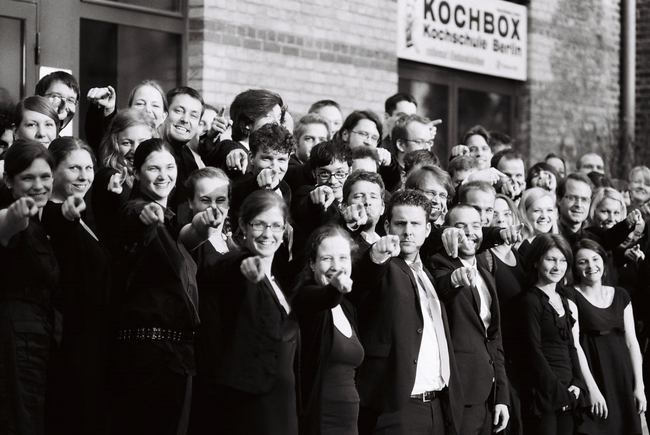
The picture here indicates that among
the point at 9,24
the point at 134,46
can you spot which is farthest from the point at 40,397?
the point at 134,46

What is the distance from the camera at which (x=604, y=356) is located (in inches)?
283

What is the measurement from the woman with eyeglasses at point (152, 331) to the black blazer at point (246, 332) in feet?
0.51

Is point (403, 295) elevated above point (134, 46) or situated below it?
below

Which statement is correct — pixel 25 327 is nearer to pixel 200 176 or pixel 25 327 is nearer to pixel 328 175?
pixel 200 176

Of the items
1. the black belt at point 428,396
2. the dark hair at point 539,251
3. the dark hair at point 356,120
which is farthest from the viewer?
the dark hair at point 356,120

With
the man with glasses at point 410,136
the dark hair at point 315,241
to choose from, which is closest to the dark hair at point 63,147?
the dark hair at point 315,241

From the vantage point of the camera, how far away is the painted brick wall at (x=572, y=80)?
12.2 meters

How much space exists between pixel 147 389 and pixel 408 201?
66.9 inches

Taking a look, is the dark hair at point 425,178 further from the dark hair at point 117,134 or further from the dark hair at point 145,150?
the dark hair at point 145,150

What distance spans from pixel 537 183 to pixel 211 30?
9.32 ft

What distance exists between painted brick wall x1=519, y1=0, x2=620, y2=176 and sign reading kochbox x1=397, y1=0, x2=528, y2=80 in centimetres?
28

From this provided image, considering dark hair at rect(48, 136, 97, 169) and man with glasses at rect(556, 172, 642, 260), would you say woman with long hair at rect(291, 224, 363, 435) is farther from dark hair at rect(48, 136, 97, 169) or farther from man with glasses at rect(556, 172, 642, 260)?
man with glasses at rect(556, 172, 642, 260)

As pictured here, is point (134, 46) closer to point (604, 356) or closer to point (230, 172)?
point (230, 172)

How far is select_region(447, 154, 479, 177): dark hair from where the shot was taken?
7246 mm
